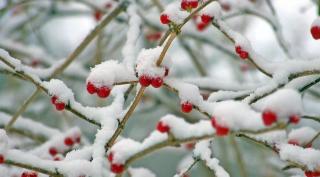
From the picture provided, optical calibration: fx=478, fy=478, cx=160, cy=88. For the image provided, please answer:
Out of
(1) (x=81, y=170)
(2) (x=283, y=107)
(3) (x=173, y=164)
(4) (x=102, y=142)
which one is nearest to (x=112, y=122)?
(4) (x=102, y=142)

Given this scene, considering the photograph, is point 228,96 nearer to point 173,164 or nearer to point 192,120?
point 192,120

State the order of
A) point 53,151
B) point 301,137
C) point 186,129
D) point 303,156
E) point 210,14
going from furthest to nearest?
1. point 53,151
2. point 301,137
3. point 210,14
4. point 303,156
5. point 186,129

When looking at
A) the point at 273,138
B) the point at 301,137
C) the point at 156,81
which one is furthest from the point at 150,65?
the point at 301,137

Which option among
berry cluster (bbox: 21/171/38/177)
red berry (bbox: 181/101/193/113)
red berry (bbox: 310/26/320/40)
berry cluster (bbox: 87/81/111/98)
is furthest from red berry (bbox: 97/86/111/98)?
red berry (bbox: 310/26/320/40)

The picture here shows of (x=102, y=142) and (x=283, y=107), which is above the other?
(x=102, y=142)

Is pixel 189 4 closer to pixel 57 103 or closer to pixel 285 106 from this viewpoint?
pixel 57 103
